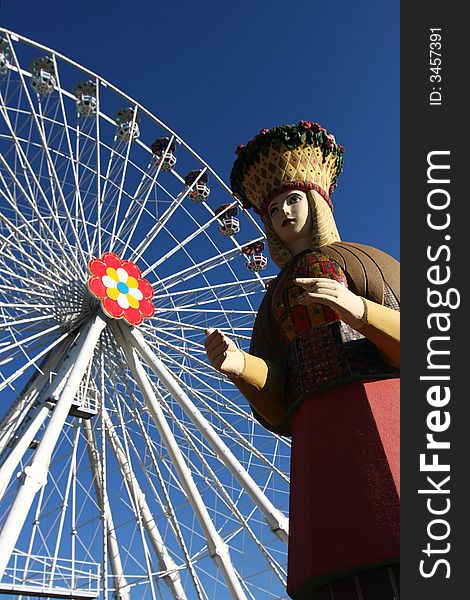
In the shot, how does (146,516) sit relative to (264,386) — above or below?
above

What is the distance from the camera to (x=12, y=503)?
822 cm

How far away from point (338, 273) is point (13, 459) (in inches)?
330

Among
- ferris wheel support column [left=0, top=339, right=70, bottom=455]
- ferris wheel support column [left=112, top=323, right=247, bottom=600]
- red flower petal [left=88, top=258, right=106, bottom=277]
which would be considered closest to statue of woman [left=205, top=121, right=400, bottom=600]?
ferris wheel support column [left=112, top=323, right=247, bottom=600]

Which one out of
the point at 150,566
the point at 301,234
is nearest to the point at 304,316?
the point at 301,234

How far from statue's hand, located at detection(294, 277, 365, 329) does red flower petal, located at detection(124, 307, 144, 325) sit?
353 inches

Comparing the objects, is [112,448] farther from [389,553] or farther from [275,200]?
[389,553]

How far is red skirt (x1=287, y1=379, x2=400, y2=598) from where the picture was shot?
2389 mm

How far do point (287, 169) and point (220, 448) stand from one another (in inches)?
283

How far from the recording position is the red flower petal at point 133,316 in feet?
37.3

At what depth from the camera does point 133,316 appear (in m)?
11.5

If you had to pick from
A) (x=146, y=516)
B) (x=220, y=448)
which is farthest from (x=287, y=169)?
(x=146, y=516)

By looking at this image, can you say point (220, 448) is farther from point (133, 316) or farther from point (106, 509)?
point (106, 509)

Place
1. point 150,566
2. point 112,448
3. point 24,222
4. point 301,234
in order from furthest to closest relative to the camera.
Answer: point 112,448 → point 24,222 → point 150,566 → point 301,234

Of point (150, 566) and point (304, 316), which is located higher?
point (304, 316)
